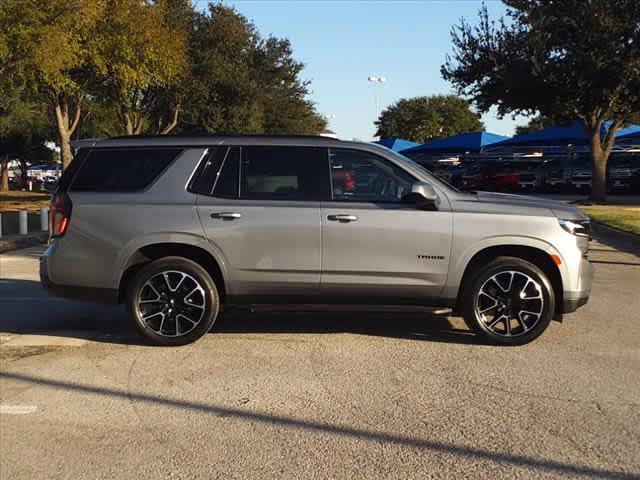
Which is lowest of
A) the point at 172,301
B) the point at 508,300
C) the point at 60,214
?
the point at 172,301

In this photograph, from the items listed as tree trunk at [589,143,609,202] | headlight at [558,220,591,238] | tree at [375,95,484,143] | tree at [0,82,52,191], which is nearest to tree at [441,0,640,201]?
tree trunk at [589,143,609,202]

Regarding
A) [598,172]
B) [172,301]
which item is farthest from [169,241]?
[598,172]

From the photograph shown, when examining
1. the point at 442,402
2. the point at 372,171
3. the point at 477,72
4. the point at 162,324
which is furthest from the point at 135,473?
the point at 477,72

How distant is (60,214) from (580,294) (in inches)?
187

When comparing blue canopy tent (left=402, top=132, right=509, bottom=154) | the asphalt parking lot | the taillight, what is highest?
blue canopy tent (left=402, top=132, right=509, bottom=154)

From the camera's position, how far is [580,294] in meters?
6.24

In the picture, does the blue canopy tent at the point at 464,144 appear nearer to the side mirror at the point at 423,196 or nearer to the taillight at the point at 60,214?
the side mirror at the point at 423,196

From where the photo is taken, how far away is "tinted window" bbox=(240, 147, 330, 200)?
627 cm

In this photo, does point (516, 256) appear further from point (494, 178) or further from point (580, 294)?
point (494, 178)

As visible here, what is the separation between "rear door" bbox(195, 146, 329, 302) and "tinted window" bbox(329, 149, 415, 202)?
0.39 feet

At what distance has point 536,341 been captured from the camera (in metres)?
6.50

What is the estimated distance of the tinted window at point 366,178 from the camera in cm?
626

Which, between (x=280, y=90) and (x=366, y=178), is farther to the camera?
(x=280, y=90)

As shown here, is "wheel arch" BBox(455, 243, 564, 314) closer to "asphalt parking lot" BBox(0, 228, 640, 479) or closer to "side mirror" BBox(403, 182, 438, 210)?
"asphalt parking lot" BBox(0, 228, 640, 479)
